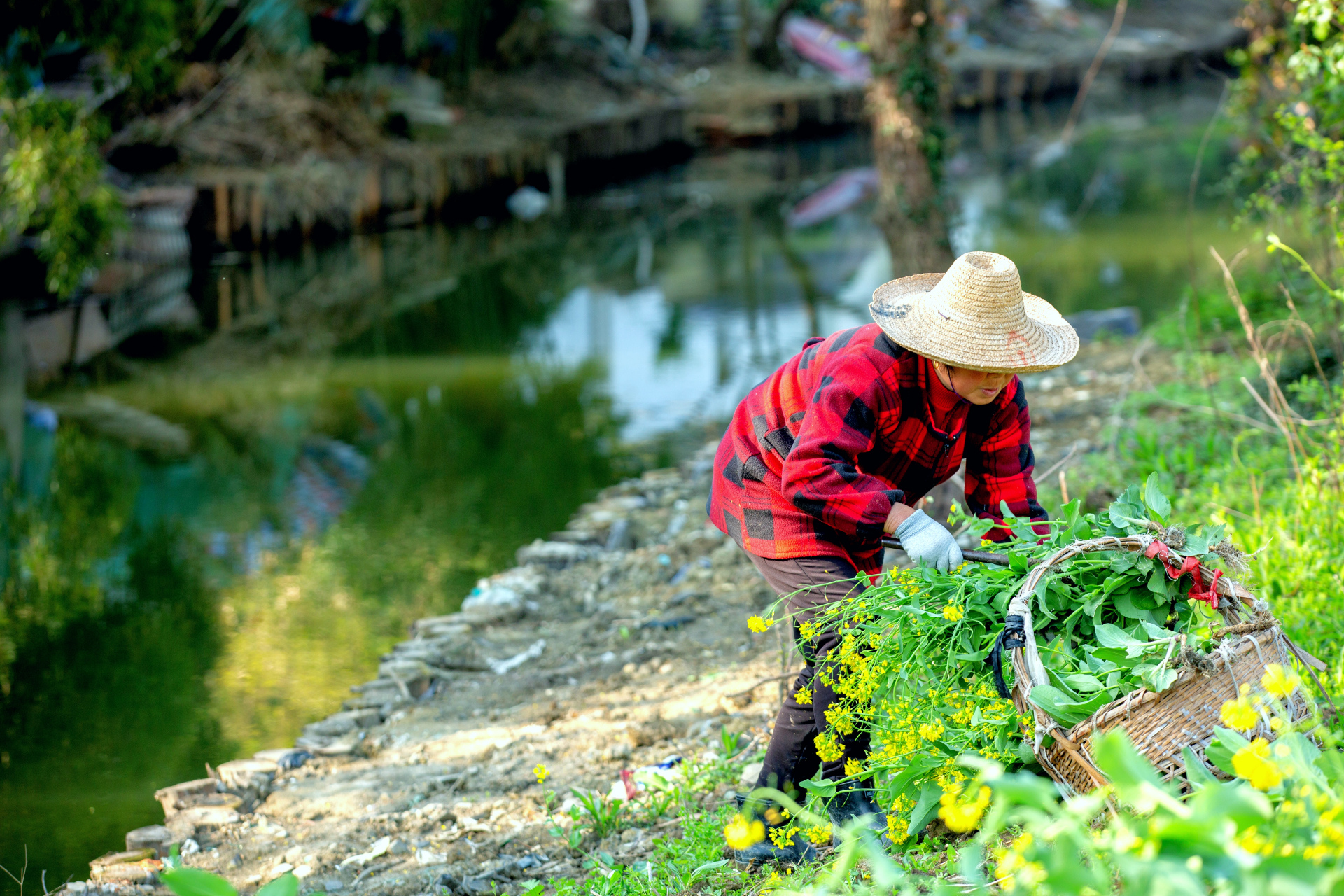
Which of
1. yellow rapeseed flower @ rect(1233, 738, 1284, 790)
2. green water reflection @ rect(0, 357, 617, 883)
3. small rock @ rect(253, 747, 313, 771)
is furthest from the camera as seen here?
green water reflection @ rect(0, 357, 617, 883)

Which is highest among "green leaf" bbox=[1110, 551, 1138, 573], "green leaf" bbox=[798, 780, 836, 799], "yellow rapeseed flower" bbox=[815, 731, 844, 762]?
"green leaf" bbox=[1110, 551, 1138, 573]

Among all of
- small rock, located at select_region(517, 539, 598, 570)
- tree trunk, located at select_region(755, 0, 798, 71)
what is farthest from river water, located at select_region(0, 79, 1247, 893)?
tree trunk, located at select_region(755, 0, 798, 71)

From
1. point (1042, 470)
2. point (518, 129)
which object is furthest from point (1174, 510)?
point (518, 129)

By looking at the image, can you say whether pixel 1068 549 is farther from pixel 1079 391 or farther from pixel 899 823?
pixel 1079 391

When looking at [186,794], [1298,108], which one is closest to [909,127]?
[1298,108]

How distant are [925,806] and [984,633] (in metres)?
0.35

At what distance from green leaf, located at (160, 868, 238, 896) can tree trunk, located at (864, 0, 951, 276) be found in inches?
230

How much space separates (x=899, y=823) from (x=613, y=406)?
18.9 ft

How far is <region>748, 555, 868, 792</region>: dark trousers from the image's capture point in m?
2.56

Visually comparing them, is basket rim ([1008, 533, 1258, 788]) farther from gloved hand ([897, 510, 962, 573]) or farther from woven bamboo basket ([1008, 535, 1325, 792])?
gloved hand ([897, 510, 962, 573])

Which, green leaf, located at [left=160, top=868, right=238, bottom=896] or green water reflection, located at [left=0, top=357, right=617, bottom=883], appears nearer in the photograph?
green leaf, located at [left=160, top=868, right=238, bottom=896]

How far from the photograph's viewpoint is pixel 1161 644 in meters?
2.09

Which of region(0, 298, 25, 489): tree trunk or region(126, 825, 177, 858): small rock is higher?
region(126, 825, 177, 858): small rock

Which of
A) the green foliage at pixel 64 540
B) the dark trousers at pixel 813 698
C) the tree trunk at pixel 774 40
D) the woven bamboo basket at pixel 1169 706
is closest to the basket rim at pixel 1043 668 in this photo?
the woven bamboo basket at pixel 1169 706
